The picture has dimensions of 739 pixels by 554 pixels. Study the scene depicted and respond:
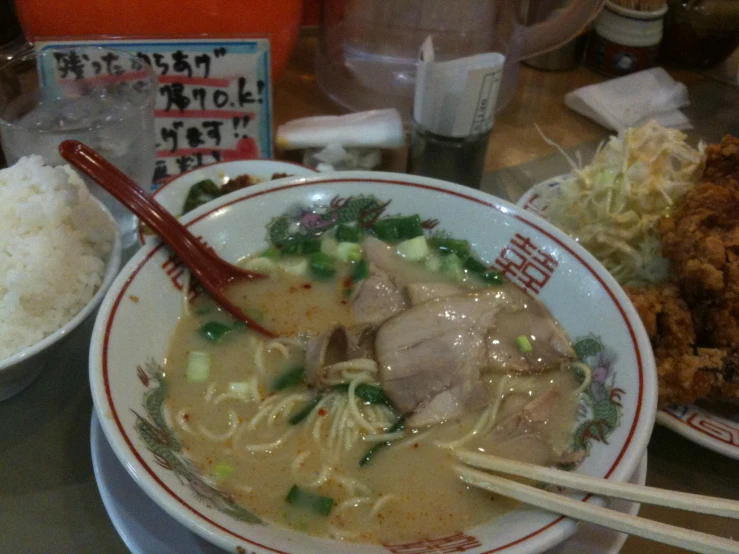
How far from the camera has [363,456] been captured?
1.40 metres

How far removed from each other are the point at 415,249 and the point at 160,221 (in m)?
0.76

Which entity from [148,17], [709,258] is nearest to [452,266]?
[709,258]

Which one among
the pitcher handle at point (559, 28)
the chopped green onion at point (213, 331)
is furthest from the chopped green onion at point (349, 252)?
the pitcher handle at point (559, 28)

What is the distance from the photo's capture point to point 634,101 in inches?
119

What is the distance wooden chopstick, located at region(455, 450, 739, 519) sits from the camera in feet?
3.33

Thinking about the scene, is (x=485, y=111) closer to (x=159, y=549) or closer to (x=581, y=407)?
(x=581, y=407)

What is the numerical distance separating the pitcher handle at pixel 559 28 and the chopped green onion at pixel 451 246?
1380mm

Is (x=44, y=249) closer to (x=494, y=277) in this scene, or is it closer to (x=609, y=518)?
(x=494, y=277)

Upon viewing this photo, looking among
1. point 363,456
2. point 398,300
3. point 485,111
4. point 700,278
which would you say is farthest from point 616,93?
point 363,456

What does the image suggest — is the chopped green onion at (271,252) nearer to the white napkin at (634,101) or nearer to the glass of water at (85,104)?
the glass of water at (85,104)

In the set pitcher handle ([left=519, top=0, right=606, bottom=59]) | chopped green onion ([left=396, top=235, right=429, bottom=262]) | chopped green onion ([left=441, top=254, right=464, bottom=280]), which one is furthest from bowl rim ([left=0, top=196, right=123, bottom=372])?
pitcher handle ([left=519, top=0, right=606, bottom=59])

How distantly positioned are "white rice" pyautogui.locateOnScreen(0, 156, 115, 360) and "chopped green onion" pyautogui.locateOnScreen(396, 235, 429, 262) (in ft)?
2.90

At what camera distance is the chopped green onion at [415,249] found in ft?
6.16

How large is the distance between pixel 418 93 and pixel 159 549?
1687mm
